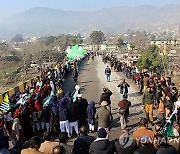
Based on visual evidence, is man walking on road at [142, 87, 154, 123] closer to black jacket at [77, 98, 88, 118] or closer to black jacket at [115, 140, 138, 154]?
black jacket at [77, 98, 88, 118]

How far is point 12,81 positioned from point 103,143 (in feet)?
274

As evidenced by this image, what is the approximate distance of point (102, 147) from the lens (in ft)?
21.1

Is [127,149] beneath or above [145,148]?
beneath

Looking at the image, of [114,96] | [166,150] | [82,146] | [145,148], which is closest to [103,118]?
[82,146]

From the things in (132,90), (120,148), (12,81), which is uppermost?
(120,148)

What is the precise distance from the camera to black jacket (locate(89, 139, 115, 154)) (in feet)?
21.1

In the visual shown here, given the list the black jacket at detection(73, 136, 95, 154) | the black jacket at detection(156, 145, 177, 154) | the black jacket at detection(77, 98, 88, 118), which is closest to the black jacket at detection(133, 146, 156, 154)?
the black jacket at detection(156, 145, 177, 154)

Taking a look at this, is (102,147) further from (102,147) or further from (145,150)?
(145,150)

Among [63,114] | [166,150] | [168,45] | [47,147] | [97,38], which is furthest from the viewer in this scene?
[97,38]

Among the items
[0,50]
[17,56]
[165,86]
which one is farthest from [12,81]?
[165,86]

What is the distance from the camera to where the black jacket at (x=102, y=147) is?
21.1 feet

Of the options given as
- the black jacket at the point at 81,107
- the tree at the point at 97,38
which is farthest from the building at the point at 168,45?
the black jacket at the point at 81,107

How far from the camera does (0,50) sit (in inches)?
5433

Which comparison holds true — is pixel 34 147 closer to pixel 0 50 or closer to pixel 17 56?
pixel 17 56
